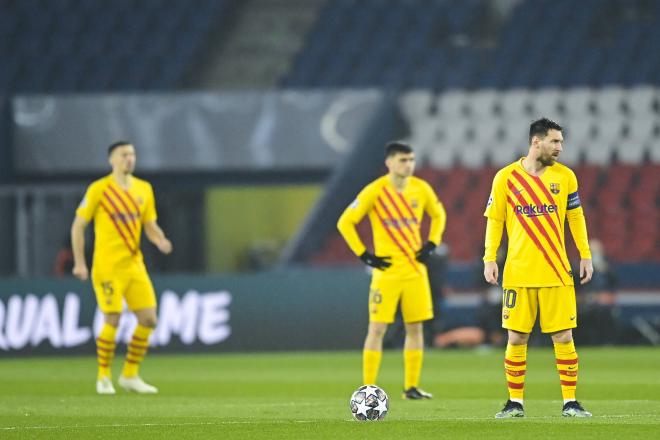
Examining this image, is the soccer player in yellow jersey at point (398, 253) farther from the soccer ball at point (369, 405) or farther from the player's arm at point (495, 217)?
the player's arm at point (495, 217)

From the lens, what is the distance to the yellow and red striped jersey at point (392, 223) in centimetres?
1202

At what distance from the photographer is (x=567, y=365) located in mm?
9352

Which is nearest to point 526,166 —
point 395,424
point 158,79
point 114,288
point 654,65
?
point 395,424

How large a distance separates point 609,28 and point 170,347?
977cm

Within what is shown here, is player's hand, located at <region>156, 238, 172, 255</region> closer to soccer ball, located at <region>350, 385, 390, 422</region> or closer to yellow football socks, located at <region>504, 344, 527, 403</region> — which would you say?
soccer ball, located at <region>350, 385, 390, 422</region>

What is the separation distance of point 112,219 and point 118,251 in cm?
29

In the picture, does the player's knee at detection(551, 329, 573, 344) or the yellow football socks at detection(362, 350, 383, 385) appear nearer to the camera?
the player's knee at detection(551, 329, 573, 344)

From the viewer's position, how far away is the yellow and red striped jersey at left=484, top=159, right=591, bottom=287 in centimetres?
938

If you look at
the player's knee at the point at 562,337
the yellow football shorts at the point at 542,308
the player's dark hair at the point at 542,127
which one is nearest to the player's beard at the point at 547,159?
the player's dark hair at the point at 542,127

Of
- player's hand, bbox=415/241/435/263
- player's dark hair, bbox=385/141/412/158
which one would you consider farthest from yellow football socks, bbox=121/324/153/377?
player's dark hair, bbox=385/141/412/158

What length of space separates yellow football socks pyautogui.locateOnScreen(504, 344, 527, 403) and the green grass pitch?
0.60 feet

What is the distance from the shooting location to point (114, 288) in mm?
12961

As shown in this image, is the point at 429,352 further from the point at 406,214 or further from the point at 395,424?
the point at 395,424

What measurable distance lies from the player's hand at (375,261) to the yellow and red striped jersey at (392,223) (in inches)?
4.6
